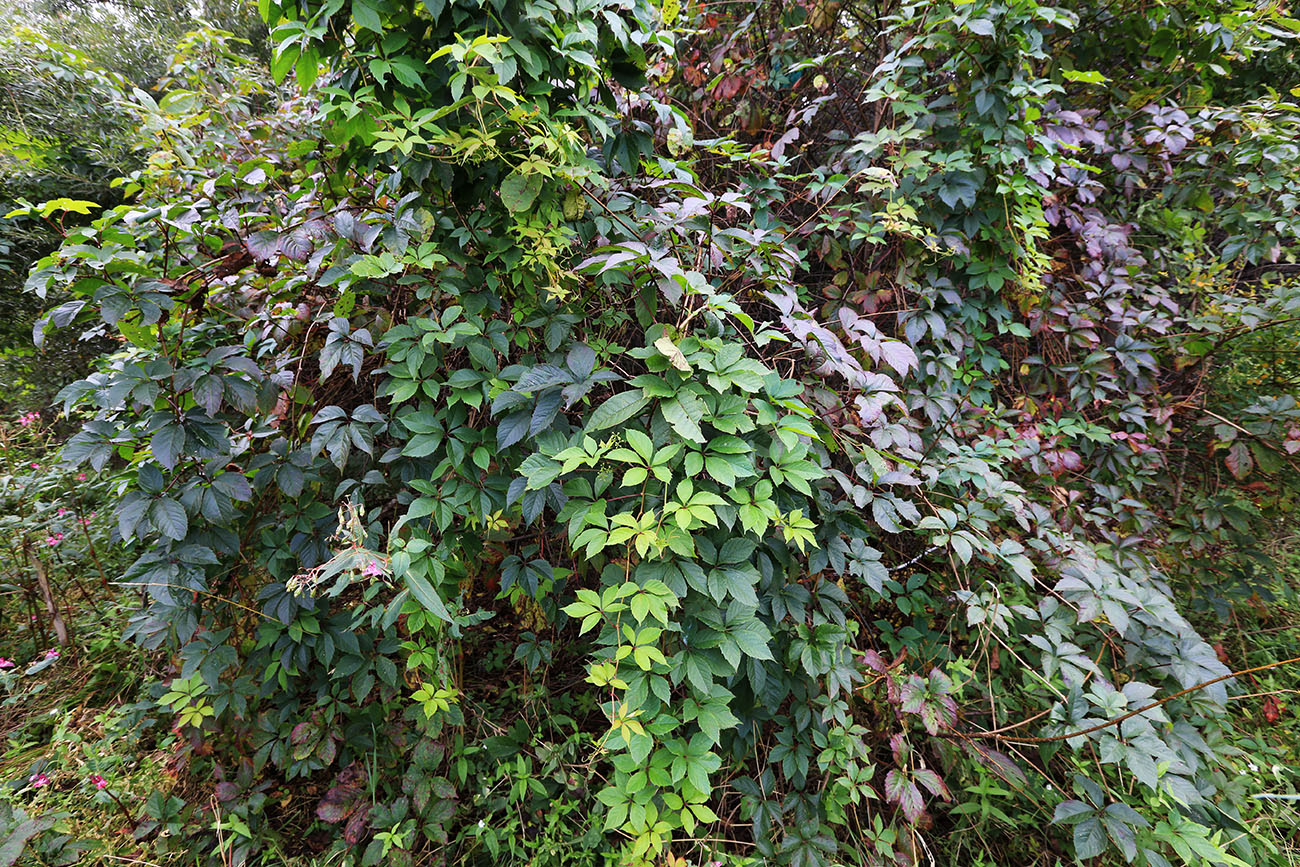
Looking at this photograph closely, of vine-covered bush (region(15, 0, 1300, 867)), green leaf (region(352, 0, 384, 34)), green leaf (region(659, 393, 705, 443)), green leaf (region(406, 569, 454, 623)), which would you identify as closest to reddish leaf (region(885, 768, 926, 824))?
vine-covered bush (region(15, 0, 1300, 867))

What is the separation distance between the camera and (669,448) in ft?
3.73

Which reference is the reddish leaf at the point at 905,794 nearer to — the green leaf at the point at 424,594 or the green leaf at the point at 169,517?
the green leaf at the point at 424,594

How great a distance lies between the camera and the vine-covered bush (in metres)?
1.28

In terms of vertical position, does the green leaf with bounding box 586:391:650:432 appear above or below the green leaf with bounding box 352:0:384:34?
below

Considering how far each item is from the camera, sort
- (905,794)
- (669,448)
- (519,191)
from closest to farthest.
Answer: (669,448) → (519,191) → (905,794)

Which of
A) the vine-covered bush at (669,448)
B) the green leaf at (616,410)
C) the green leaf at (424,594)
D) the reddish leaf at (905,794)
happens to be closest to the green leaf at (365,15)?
the vine-covered bush at (669,448)

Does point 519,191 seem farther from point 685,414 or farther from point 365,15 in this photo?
point 685,414

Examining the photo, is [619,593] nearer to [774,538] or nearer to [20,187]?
[774,538]

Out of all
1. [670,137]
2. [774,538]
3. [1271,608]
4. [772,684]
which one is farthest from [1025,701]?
[670,137]

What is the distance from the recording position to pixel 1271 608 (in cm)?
240

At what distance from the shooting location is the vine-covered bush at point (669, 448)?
1.28 metres

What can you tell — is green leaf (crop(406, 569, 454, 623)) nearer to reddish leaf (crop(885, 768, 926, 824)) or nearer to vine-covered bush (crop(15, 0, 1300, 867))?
vine-covered bush (crop(15, 0, 1300, 867))

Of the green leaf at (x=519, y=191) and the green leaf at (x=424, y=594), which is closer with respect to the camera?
the green leaf at (x=424, y=594)

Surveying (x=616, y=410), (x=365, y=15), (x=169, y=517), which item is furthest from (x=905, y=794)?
(x=365, y=15)
